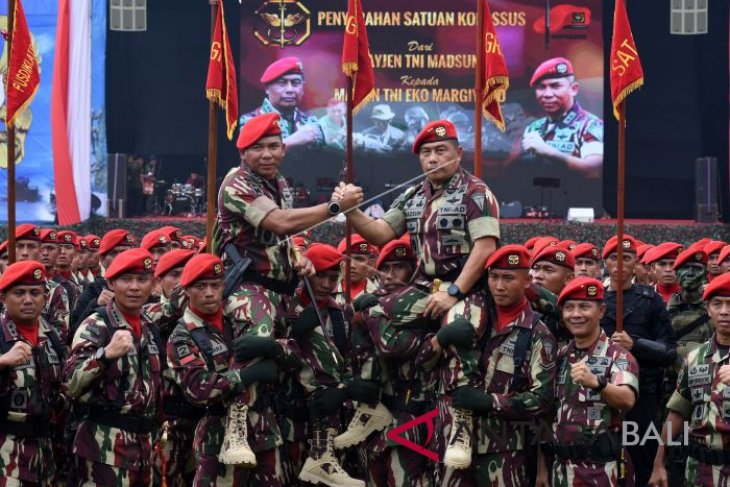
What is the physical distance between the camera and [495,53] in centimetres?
947

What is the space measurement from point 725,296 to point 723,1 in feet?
58.0

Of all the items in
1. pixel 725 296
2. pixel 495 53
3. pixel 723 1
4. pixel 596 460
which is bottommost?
pixel 596 460

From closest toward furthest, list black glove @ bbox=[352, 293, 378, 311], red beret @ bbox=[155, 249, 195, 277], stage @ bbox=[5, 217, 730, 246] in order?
black glove @ bbox=[352, 293, 378, 311] → red beret @ bbox=[155, 249, 195, 277] → stage @ bbox=[5, 217, 730, 246]

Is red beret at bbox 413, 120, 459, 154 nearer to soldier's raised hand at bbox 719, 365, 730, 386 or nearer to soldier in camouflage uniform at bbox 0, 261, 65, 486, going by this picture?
soldier's raised hand at bbox 719, 365, 730, 386

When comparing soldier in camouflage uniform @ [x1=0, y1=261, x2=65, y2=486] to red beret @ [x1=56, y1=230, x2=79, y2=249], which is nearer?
soldier in camouflage uniform @ [x1=0, y1=261, x2=65, y2=486]

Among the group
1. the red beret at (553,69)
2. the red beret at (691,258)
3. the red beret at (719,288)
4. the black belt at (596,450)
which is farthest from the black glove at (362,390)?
the red beret at (553,69)

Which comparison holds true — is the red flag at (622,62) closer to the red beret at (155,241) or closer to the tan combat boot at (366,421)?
the tan combat boot at (366,421)

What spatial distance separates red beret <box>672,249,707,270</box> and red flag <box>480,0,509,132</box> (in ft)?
5.63

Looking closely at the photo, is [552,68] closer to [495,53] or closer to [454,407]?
[495,53]

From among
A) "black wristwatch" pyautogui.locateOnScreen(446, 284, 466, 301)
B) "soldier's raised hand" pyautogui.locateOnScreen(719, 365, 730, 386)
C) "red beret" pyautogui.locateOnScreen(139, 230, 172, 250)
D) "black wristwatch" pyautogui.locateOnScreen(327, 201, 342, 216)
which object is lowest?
"soldier's raised hand" pyautogui.locateOnScreen(719, 365, 730, 386)

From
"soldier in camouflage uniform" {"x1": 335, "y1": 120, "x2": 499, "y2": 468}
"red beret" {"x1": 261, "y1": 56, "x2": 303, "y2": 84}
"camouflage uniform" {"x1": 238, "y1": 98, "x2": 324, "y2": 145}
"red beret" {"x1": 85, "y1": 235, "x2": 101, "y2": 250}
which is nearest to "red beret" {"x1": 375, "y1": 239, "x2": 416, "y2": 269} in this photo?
"soldier in camouflage uniform" {"x1": 335, "y1": 120, "x2": 499, "y2": 468}

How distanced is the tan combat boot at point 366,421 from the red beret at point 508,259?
1301 millimetres

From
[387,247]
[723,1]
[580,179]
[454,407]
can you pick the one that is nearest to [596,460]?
[454,407]

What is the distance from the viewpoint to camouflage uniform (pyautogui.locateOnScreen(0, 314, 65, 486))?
7898mm
